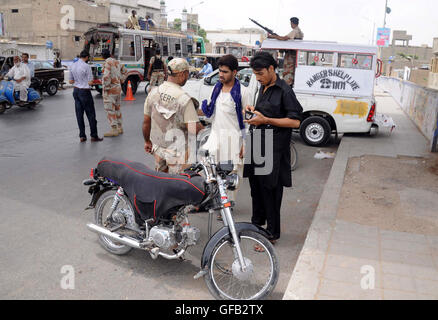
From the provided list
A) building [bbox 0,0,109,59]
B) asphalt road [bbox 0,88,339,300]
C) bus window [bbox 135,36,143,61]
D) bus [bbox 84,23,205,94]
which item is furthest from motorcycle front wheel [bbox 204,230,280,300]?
building [bbox 0,0,109,59]

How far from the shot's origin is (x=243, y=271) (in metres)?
3.24

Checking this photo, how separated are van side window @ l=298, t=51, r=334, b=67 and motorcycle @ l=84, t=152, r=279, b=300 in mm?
6623

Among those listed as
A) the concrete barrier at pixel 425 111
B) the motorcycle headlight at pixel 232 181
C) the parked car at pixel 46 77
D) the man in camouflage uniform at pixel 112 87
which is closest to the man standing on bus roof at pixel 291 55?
the concrete barrier at pixel 425 111

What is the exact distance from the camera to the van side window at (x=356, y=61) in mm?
9125

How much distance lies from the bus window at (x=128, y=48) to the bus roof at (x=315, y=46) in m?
12.2

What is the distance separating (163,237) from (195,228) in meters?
0.29

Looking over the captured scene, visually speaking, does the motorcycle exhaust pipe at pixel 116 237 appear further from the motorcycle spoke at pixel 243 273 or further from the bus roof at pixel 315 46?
the bus roof at pixel 315 46

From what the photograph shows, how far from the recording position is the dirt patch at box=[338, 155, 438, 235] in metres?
4.87

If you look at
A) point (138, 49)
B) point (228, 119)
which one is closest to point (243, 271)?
point (228, 119)

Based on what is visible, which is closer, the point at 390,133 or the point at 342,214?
the point at 342,214
